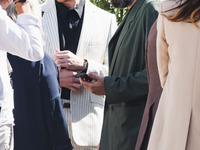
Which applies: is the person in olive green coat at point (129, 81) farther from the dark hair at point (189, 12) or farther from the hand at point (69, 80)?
the dark hair at point (189, 12)

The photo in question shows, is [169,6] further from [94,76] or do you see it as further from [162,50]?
[94,76]

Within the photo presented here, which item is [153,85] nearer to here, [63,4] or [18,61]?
[18,61]

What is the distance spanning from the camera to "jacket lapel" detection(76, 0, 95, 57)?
434 centimetres

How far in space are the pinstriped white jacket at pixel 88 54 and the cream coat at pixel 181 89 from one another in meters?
1.96

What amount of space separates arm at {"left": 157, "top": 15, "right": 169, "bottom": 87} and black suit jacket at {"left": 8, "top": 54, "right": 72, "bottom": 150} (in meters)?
1.05

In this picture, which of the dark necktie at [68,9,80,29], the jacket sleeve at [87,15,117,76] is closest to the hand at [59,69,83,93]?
the jacket sleeve at [87,15,117,76]

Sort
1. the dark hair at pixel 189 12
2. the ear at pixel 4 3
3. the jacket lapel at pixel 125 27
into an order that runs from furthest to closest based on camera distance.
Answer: the jacket lapel at pixel 125 27
the ear at pixel 4 3
the dark hair at pixel 189 12

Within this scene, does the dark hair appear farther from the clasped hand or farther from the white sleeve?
the clasped hand

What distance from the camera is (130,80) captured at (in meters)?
3.36

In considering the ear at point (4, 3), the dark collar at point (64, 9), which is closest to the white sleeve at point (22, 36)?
the ear at point (4, 3)

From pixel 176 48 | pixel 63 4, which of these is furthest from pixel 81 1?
pixel 176 48

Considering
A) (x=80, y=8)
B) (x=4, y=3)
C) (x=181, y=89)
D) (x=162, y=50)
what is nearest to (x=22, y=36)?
(x=4, y=3)

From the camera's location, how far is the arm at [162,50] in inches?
91.4

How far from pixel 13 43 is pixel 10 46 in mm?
23
